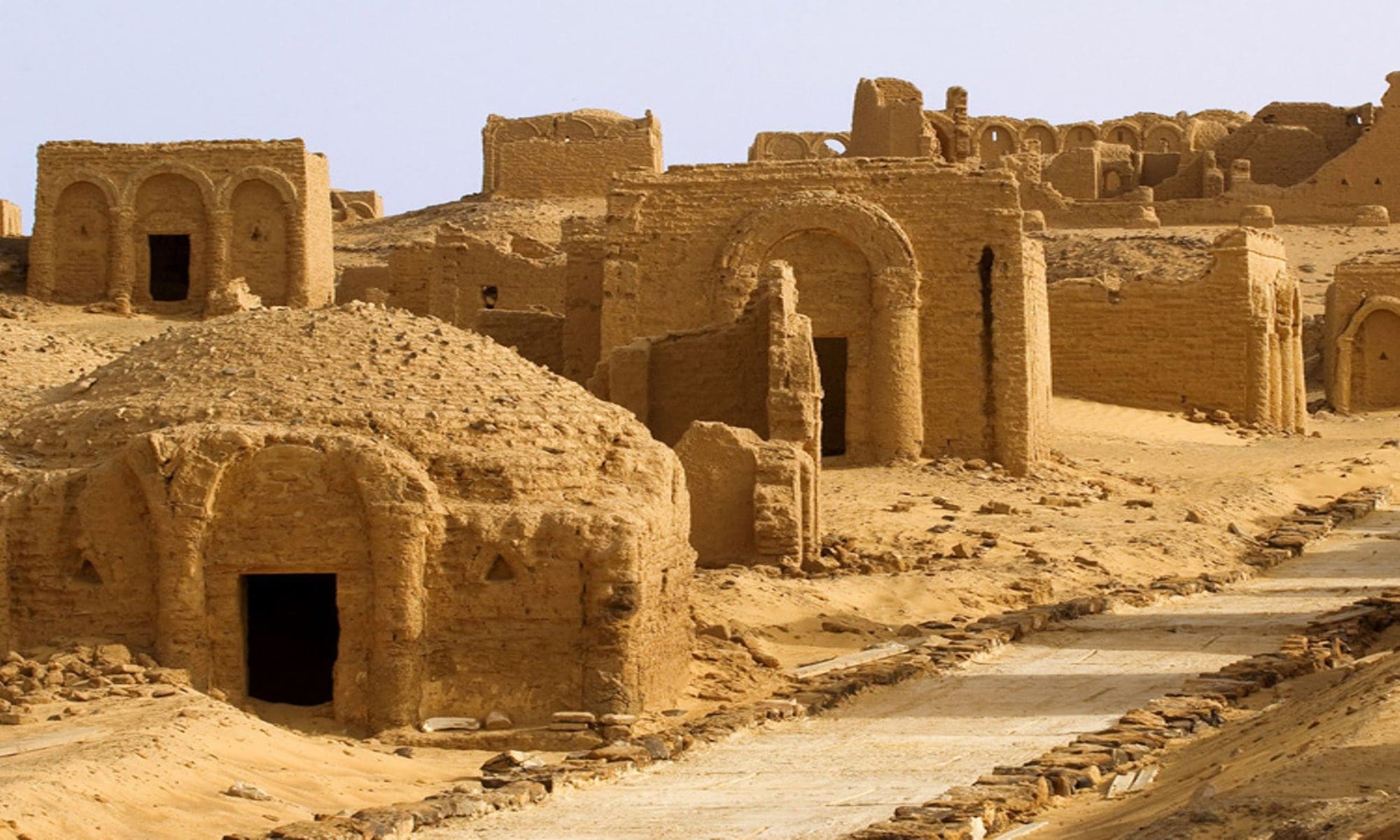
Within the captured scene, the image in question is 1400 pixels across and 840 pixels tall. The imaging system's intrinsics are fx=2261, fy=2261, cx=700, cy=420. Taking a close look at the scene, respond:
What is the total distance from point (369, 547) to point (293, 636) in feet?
6.48

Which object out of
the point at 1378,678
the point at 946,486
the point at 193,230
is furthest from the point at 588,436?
the point at 193,230

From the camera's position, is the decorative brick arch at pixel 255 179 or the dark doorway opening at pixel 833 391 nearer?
the dark doorway opening at pixel 833 391

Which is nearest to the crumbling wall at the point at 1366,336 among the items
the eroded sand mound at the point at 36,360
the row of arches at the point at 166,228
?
the row of arches at the point at 166,228

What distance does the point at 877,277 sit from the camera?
22.8 meters

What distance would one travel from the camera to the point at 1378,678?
33.4 ft

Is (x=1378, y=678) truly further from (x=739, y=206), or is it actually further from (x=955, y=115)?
(x=955, y=115)

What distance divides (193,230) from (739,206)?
10277 mm

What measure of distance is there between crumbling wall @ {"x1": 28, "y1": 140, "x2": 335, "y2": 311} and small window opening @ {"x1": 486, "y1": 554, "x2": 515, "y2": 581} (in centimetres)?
1861

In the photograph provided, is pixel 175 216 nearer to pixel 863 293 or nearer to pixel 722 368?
pixel 863 293

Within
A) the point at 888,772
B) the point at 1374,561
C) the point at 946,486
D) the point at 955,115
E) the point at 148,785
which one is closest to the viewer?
the point at 148,785

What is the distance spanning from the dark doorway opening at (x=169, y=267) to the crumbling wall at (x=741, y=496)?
15744mm

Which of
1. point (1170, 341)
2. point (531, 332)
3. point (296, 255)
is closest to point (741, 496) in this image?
point (531, 332)

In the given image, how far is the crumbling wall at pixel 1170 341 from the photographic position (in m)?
29.6

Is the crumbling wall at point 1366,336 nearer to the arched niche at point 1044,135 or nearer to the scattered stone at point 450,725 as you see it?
the arched niche at point 1044,135
